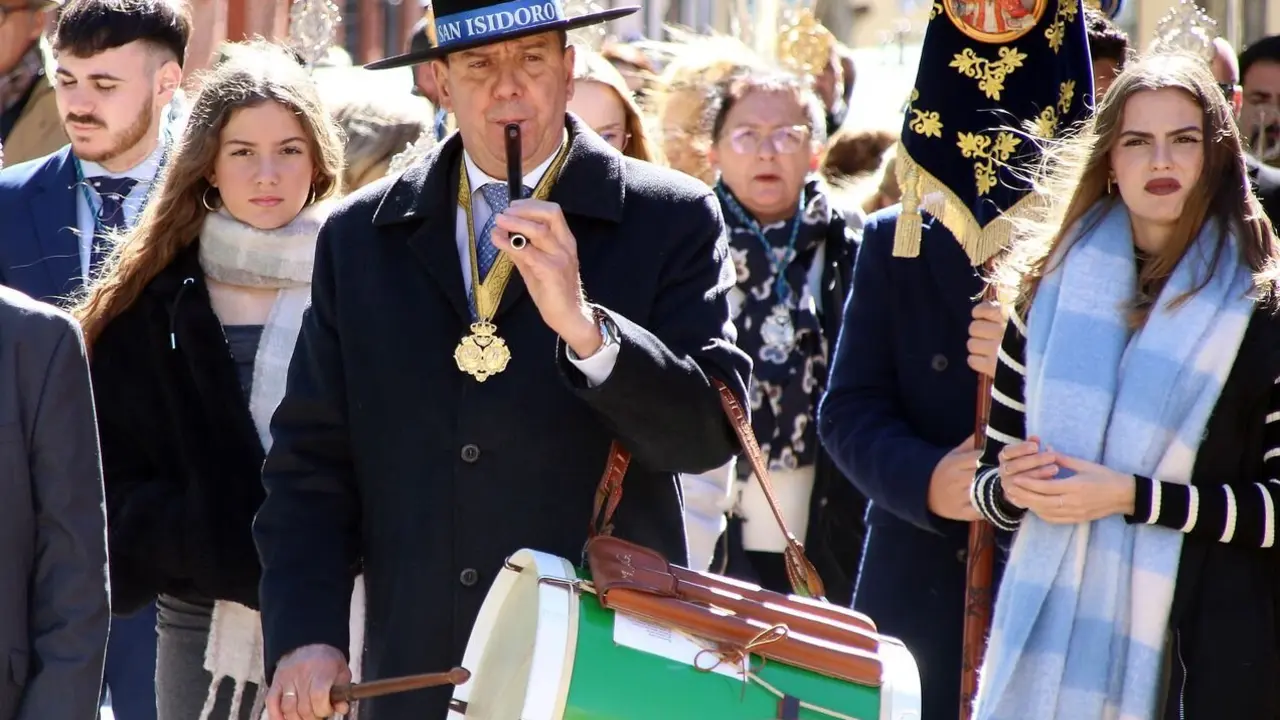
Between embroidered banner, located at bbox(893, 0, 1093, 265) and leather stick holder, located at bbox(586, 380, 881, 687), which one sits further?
embroidered banner, located at bbox(893, 0, 1093, 265)

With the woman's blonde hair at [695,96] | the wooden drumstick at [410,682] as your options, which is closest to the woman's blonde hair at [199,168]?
the wooden drumstick at [410,682]

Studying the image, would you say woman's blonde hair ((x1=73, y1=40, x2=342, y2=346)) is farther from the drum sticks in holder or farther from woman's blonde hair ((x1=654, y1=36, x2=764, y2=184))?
woman's blonde hair ((x1=654, y1=36, x2=764, y2=184))

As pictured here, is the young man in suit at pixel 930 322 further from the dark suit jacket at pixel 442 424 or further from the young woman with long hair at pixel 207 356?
the young woman with long hair at pixel 207 356

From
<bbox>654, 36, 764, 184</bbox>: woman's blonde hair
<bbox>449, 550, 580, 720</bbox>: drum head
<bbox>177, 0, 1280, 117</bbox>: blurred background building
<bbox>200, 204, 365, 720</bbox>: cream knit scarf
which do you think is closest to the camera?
<bbox>449, 550, 580, 720</bbox>: drum head

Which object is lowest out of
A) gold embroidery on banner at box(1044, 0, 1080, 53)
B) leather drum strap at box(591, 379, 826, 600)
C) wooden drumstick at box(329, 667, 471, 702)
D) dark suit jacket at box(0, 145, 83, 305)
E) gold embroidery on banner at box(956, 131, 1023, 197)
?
wooden drumstick at box(329, 667, 471, 702)

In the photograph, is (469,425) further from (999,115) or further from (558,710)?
(999,115)

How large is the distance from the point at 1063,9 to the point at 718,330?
1549 millimetres

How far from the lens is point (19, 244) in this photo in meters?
5.63

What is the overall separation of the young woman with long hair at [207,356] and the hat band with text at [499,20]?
133 centimetres

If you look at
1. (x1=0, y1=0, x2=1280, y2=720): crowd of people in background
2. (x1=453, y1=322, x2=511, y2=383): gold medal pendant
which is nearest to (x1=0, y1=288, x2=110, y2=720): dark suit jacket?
(x1=0, y1=0, x2=1280, y2=720): crowd of people in background

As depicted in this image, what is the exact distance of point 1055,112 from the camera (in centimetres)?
483

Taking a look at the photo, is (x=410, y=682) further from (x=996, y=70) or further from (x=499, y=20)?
(x=996, y=70)

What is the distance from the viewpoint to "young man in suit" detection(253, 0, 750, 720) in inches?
149

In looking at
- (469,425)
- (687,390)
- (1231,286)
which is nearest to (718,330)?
(687,390)
